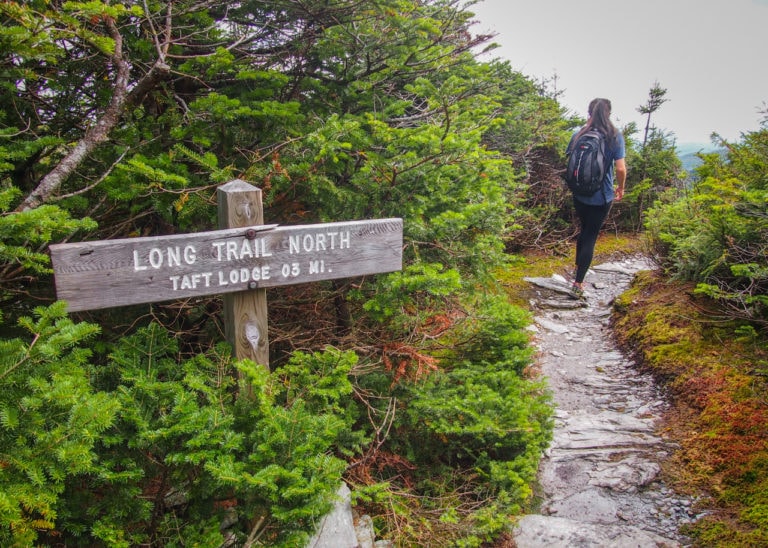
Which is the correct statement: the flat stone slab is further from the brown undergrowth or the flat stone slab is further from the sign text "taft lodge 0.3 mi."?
the sign text "taft lodge 0.3 mi."

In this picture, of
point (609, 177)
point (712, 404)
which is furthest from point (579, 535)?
point (609, 177)

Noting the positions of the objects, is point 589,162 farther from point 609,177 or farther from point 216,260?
point 216,260

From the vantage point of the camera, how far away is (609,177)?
6.71 m

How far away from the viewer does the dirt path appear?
337 centimetres

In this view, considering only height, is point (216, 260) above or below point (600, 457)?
above

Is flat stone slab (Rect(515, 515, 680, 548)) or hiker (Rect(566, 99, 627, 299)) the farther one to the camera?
hiker (Rect(566, 99, 627, 299))

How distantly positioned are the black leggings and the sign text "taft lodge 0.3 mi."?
4.50 metres

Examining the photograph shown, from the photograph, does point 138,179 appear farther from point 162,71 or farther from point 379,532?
point 379,532

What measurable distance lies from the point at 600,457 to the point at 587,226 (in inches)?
154

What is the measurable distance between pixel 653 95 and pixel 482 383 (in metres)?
10.5

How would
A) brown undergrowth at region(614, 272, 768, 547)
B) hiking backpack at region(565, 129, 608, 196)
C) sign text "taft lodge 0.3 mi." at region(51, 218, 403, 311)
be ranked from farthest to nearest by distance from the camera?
hiking backpack at region(565, 129, 608, 196) → brown undergrowth at region(614, 272, 768, 547) → sign text "taft lodge 0.3 mi." at region(51, 218, 403, 311)

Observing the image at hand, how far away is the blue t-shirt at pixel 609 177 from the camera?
661cm

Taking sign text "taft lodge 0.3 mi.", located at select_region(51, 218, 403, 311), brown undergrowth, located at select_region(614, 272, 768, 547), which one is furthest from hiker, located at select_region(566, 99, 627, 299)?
sign text "taft lodge 0.3 mi.", located at select_region(51, 218, 403, 311)

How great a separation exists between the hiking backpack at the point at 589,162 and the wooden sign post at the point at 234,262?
4.20 meters
